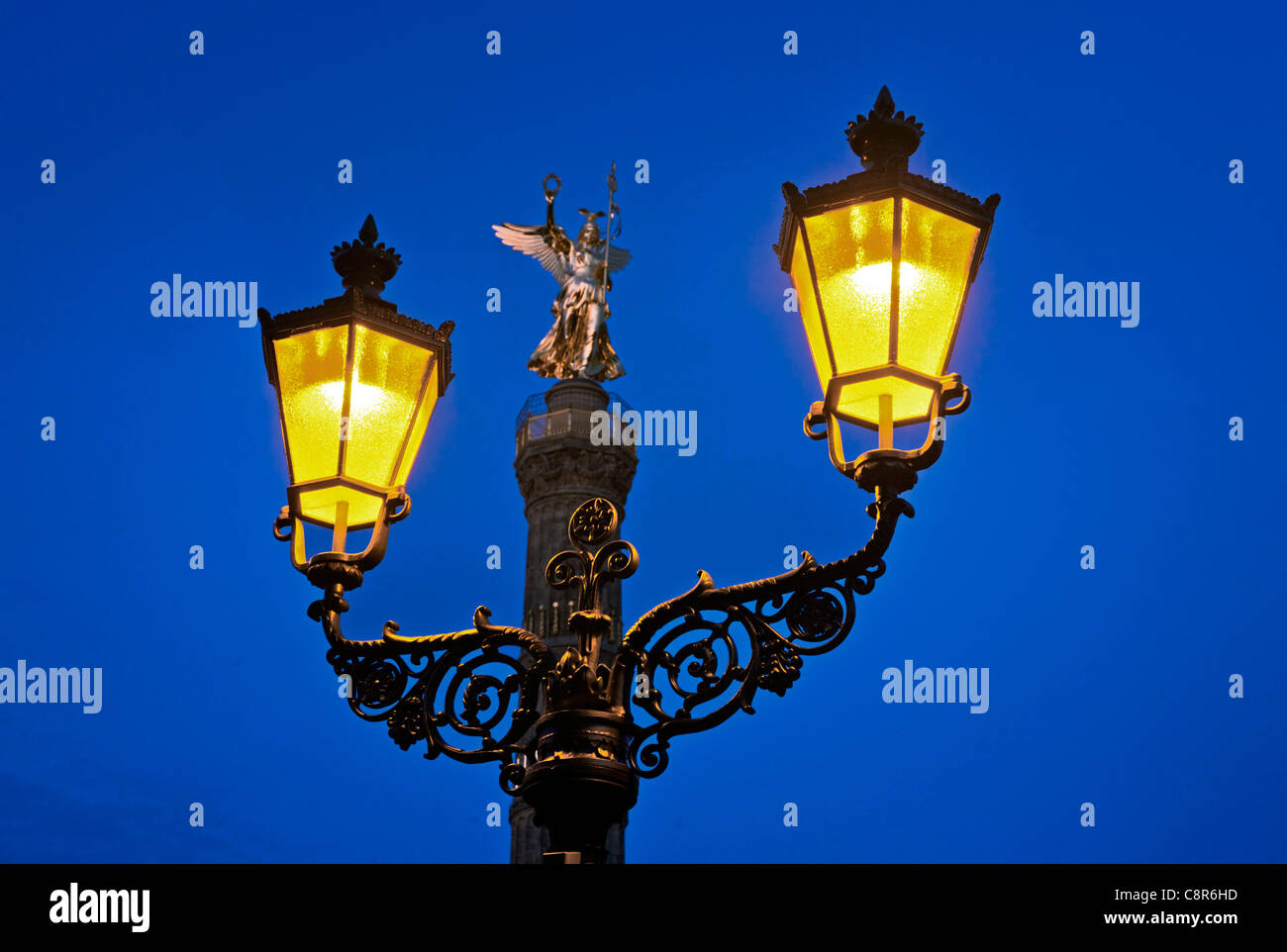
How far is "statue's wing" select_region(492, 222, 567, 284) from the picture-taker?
27.0 m

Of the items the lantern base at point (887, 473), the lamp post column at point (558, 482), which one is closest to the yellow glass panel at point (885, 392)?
the lantern base at point (887, 473)

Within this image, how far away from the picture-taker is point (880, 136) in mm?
4234

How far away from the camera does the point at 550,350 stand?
27797mm

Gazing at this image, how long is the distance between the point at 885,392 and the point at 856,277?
1.04 feet

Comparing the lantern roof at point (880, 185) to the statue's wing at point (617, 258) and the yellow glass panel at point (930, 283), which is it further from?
the statue's wing at point (617, 258)

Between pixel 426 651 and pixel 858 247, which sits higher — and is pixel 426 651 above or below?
below

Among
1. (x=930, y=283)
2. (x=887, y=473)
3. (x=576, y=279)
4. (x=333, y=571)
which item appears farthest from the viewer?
(x=576, y=279)

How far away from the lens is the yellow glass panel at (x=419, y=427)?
4.61 meters

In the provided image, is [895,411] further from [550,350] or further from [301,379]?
[550,350]

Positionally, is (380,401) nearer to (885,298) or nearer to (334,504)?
(334,504)

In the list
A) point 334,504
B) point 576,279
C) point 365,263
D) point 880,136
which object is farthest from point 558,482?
point 880,136
